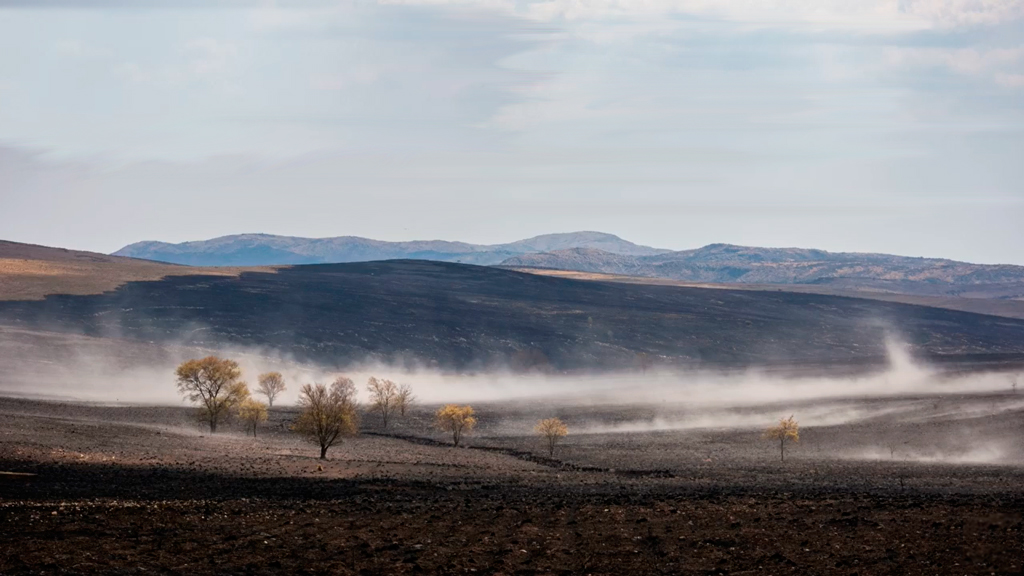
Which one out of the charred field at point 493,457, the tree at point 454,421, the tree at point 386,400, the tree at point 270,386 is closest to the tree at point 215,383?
the charred field at point 493,457

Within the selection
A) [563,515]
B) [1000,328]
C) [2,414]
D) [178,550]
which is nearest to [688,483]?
[563,515]

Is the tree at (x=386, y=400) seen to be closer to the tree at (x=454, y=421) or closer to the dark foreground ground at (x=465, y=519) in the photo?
the tree at (x=454, y=421)

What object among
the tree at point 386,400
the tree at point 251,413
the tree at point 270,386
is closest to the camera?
the tree at point 251,413

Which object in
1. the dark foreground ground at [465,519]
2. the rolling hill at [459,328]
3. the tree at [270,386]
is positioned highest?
the rolling hill at [459,328]

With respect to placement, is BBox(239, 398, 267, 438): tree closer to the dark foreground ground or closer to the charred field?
the charred field

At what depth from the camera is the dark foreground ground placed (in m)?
19.3

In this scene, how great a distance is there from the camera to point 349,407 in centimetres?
5059

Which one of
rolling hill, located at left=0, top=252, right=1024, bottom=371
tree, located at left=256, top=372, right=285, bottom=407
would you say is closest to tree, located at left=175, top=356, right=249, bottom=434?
tree, located at left=256, top=372, right=285, bottom=407

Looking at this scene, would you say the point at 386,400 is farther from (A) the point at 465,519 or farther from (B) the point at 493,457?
(A) the point at 465,519

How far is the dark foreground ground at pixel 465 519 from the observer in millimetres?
19344

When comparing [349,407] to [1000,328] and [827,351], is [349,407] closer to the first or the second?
[827,351]

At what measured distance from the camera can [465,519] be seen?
81.3 feet

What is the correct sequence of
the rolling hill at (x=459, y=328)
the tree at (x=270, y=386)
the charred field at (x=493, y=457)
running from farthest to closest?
the rolling hill at (x=459, y=328) → the tree at (x=270, y=386) → the charred field at (x=493, y=457)

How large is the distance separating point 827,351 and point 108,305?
12755cm
